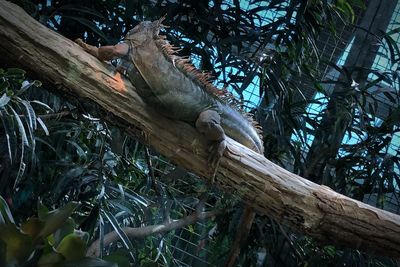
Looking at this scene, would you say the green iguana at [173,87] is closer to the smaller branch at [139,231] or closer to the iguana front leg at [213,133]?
the iguana front leg at [213,133]

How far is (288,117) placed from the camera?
3449 mm

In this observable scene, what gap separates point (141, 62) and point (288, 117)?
1542 mm

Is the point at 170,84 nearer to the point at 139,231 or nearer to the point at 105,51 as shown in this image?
the point at 105,51

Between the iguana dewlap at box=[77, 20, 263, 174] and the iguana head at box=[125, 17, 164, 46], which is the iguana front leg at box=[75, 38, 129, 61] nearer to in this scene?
the iguana dewlap at box=[77, 20, 263, 174]

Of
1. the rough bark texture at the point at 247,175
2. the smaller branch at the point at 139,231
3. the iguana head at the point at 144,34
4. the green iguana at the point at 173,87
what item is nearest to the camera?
the rough bark texture at the point at 247,175

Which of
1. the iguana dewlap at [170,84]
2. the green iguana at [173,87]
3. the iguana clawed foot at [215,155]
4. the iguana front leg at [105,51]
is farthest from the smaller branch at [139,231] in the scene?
the iguana front leg at [105,51]

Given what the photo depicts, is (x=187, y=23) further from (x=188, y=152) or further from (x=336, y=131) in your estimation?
(x=188, y=152)

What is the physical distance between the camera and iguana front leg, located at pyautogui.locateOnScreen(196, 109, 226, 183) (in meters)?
2.01

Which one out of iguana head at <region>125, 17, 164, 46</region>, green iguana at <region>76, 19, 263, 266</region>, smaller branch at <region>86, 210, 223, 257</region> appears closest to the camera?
green iguana at <region>76, 19, 263, 266</region>

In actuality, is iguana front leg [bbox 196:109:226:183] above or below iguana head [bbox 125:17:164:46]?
below

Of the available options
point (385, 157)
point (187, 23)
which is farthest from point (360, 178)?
point (187, 23)

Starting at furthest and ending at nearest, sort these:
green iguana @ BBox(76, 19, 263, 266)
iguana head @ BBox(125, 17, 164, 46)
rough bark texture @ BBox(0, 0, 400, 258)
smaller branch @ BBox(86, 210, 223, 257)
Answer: smaller branch @ BBox(86, 210, 223, 257) → iguana head @ BBox(125, 17, 164, 46) → green iguana @ BBox(76, 19, 263, 266) → rough bark texture @ BBox(0, 0, 400, 258)

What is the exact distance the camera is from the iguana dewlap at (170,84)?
2.06m

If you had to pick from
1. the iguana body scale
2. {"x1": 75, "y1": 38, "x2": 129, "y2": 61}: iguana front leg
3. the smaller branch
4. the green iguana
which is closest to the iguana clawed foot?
the green iguana
